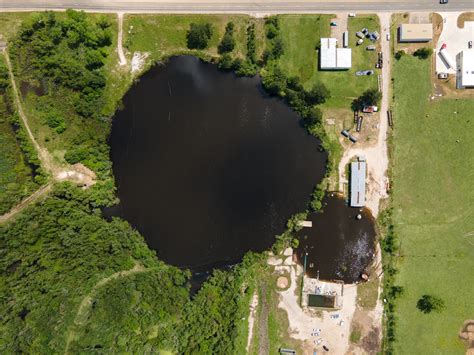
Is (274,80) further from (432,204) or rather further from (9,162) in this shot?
(9,162)

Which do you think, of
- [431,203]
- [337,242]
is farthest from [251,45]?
[431,203]

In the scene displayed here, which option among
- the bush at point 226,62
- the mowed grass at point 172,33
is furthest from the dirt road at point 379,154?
the bush at point 226,62

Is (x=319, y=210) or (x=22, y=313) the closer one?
(x=22, y=313)

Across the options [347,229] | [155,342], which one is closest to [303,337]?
[347,229]

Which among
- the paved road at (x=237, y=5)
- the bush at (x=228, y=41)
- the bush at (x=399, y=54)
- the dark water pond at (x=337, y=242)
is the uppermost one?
the paved road at (x=237, y=5)

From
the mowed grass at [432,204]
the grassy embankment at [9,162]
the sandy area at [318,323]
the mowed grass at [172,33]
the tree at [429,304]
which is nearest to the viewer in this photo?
the grassy embankment at [9,162]

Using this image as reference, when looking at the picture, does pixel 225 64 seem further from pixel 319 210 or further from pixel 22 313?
pixel 22 313

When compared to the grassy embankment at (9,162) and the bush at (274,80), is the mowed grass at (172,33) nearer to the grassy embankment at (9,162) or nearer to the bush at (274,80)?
the bush at (274,80)

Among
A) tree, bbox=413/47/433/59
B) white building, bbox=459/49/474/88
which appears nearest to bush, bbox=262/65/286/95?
tree, bbox=413/47/433/59
